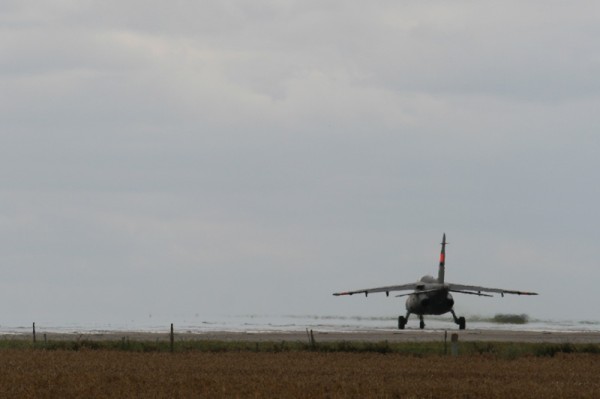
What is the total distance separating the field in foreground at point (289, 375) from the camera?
32.8 m

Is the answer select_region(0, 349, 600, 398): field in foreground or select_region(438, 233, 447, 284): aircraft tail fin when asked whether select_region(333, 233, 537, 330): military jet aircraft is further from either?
select_region(0, 349, 600, 398): field in foreground

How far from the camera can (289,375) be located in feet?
→ 126

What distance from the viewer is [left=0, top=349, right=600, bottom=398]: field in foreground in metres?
32.8

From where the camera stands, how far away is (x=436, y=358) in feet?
159

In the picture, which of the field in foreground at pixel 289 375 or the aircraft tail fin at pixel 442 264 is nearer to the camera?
the field in foreground at pixel 289 375

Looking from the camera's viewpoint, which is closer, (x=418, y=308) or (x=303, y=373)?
(x=303, y=373)

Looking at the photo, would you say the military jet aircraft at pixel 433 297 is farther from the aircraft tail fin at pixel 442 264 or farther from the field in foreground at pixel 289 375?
the field in foreground at pixel 289 375

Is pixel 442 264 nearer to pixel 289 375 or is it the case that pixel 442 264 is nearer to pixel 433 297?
pixel 433 297

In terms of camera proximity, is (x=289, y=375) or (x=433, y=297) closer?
(x=289, y=375)

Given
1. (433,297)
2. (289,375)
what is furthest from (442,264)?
(289,375)

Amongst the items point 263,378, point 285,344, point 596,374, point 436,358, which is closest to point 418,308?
point 285,344

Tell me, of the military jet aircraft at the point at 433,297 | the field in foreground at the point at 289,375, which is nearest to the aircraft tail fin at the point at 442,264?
the military jet aircraft at the point at 433,297

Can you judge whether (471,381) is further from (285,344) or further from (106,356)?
(285,344)

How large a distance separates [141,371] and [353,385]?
8409 mm
